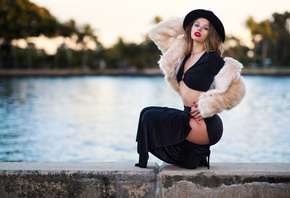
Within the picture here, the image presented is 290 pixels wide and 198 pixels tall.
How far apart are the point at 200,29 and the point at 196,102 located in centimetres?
56

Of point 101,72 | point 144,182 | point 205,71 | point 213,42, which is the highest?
point 101,72

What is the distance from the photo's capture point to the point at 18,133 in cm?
1017

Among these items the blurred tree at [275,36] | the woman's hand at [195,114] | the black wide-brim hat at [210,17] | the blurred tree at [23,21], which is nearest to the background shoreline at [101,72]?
the blurred tree at [23,21]

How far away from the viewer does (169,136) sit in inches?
113

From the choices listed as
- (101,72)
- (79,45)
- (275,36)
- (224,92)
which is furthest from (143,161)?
(275,36)

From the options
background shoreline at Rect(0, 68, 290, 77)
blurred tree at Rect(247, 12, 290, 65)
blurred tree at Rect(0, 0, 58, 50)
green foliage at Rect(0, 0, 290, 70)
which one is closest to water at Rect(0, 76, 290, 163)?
background shoreline at Rect(0, 68, 290, 77)

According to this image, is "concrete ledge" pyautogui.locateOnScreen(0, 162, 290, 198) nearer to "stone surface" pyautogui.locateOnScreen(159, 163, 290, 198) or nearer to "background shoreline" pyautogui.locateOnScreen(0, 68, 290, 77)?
"stone surface" pyautogui.locateOnScreen(159, 163, 290, 198)

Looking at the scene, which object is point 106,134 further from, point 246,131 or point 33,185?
point 33,185

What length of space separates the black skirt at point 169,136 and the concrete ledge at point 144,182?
0.12 metres

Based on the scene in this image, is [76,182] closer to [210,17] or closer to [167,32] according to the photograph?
[167,32]

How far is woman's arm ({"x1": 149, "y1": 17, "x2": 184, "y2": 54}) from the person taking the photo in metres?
3.21

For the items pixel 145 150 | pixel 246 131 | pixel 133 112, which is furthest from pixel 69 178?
pixel 133 112

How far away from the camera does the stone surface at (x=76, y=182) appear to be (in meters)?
2.73

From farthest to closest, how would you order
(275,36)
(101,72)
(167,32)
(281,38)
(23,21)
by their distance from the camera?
(281,38) → (275,36) → (101,72) → (23,21) → (167,32)
